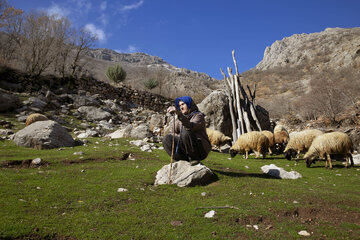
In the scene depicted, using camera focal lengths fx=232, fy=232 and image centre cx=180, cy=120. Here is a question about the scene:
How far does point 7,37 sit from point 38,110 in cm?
1266

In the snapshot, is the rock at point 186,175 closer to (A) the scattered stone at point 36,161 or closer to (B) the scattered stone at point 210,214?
(B) the scattered stone at point 210,214

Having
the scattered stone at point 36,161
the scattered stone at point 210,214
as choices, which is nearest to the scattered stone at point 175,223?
the scattered stone at point 210,214

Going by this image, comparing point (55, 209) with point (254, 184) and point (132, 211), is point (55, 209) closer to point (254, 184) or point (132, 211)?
point (132, 211)

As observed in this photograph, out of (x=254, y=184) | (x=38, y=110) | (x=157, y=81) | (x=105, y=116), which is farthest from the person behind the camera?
(x=157, y=81)

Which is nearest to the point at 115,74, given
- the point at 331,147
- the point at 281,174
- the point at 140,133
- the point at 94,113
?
the point at 94,113

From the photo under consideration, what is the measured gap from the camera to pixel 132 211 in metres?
3.70

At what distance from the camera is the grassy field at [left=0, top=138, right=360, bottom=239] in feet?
10.1

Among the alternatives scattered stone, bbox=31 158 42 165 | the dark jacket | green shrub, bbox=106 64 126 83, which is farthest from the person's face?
green shrub, bbox=106 64 126 83

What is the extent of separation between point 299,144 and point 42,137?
37.3ft

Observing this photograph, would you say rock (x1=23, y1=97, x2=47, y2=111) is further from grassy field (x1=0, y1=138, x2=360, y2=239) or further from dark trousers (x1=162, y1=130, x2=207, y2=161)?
dark trousers (x1=162, y1=130, x2=207, y2=161)

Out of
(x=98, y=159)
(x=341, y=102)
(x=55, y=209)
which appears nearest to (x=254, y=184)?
(x=55, y=209)

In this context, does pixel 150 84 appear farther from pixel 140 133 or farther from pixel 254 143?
pixel 254 143

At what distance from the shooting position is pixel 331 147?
865cm

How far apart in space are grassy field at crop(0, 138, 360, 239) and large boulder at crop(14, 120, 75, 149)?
11.1ft
